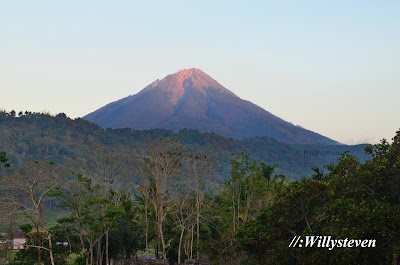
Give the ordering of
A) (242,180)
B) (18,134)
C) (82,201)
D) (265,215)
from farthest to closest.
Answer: (18,134) < (242,180) < (82,201) < (265,215)

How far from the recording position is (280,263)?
23.4 m

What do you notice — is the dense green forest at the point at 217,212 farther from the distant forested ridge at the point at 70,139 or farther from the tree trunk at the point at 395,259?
the distant forested ridge at the point at 70,139

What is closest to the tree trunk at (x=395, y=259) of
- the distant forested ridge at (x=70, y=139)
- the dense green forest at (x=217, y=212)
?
the dense green forest at (x=217, y=212)

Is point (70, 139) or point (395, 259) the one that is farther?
point (70, 139)

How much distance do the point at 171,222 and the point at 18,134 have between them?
121 m

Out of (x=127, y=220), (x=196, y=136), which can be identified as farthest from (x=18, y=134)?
(x=127, y=220)

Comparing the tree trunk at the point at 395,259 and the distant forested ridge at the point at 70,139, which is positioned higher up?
the distant forested ridge at the point at 70,139

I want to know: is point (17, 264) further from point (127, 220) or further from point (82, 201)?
point (127, 220)

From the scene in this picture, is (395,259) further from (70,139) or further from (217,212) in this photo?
(70,139)

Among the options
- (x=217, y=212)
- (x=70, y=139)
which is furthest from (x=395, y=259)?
(x=70, y=139)

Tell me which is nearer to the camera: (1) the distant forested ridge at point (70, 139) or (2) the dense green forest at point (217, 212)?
(2) the dense green forest at point (217, 212)

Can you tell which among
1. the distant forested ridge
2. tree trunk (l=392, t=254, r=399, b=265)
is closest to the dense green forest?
tree trunk (l=392, t=254, r=399, b=265)

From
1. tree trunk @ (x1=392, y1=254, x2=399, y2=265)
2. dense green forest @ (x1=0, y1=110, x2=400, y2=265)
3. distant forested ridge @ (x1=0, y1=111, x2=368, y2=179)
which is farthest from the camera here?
distant forested ridge @ (x1=0, y1=111, x2=368, y2=179)

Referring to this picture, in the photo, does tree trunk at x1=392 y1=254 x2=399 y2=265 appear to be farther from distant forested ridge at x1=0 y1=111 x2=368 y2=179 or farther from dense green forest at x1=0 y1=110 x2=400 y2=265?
distant forested ridge at x1=0 y1=111 x2=368 y2=179
